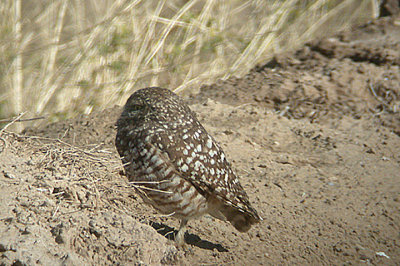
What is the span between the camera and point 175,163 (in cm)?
333

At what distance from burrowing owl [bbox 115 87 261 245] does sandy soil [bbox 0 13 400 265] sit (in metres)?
0.21

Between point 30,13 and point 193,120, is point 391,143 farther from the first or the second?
point 30,13

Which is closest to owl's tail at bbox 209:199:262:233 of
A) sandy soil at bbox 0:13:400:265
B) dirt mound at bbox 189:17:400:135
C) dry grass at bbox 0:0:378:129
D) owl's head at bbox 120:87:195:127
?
sandy soil at bbox 0:13:400:265

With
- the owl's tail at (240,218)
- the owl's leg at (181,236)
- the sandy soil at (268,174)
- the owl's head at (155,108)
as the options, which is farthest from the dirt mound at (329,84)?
the owl's leg at (181,236)

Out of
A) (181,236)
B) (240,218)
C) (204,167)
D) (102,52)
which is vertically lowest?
(181,236)

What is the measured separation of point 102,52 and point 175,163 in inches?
136

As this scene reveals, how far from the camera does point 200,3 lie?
24.2ft

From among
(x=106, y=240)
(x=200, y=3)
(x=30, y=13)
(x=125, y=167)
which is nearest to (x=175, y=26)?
(x=200, y=3)

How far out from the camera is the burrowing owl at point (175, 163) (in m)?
3.28

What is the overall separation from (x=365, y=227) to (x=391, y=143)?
→ 194cm

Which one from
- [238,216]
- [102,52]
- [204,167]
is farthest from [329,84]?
[204,167]

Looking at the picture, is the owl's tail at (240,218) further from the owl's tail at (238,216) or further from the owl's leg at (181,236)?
the owl's leg at (181,236)

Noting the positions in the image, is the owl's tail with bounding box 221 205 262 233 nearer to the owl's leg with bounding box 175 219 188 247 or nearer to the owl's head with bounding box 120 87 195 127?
the owl's leg with bounding box 175 219 188 247

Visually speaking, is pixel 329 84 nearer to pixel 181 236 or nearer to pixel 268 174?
pixel 268 174
